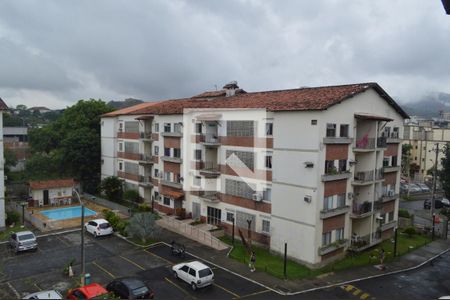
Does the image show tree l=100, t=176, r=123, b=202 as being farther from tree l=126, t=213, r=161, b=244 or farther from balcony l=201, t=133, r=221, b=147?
balcony l=201, t=133, r=221, b=147

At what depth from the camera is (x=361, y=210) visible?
3500 centimetres

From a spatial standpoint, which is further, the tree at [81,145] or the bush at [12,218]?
the tree at [81,145]

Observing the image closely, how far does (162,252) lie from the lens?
33.9 meters

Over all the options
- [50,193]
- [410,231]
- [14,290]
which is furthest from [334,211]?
[50,193]

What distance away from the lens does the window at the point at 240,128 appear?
1407 inches

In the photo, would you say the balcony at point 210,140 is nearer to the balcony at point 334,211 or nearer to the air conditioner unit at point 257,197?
the air conditioner unit at point 257,197

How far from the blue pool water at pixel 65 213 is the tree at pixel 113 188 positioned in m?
4.36

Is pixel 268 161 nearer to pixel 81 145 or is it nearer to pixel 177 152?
pixel 177 152

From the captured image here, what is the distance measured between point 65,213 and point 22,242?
53.2ft

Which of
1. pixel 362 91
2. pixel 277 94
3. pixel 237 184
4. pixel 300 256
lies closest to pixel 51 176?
pixel 237 184

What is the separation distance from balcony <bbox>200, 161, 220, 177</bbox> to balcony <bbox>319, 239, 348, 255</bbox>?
13.1m

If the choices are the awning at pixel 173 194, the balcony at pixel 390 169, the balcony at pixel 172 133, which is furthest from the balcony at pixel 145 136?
the balcony at pixel 390 169

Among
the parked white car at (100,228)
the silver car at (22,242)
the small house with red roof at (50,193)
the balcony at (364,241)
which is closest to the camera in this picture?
the silver car at (22,242)

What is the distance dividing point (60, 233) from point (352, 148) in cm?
3030
